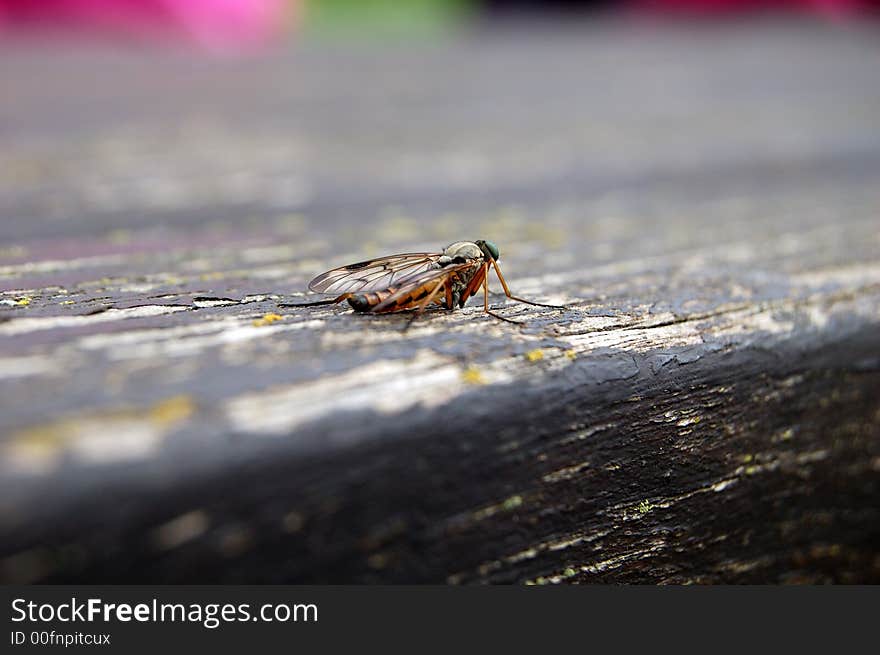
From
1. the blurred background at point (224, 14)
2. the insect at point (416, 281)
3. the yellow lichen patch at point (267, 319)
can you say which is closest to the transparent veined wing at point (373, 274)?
the insect at point (416, 281)

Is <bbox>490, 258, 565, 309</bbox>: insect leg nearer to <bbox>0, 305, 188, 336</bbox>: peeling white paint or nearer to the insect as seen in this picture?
the insect

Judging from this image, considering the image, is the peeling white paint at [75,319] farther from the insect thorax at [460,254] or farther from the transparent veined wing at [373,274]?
the insect thorax at [460,254]

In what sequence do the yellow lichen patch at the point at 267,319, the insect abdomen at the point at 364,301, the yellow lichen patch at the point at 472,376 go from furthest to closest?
1. the insect abdomen at the point at 364,301
2. the yellow lichen patch at the point at 267,319
3. the yellow lichen patch at the point at 472,376

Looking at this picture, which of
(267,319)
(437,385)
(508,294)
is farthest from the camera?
(508,294)

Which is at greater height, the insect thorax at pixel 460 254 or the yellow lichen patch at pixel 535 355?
the insect thorax at pixel 460 254

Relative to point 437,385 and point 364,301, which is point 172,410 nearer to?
point 437,385

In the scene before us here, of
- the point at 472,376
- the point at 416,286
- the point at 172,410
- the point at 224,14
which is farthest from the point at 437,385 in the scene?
the point at 224,14

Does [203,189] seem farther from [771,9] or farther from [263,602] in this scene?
[771,9]

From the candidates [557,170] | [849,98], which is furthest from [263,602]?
[849,98]
